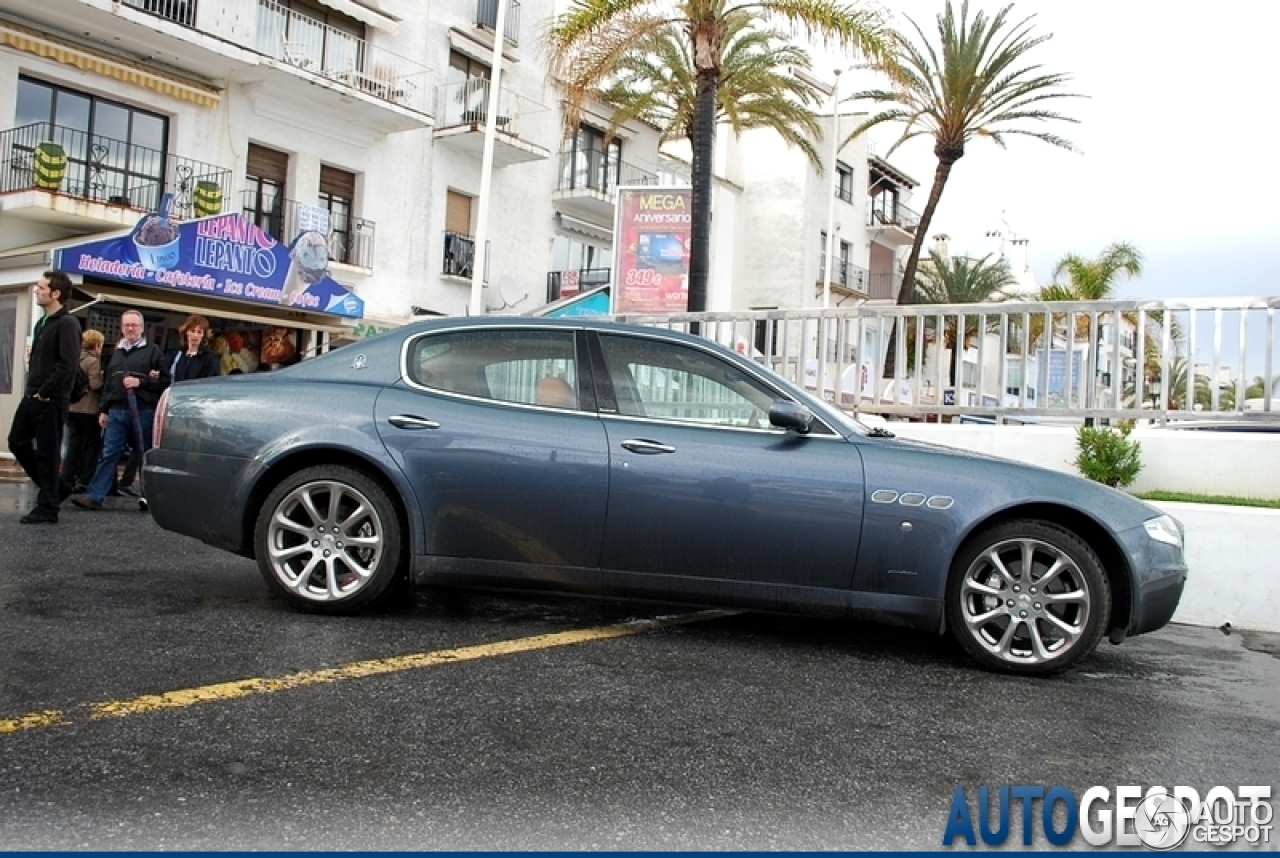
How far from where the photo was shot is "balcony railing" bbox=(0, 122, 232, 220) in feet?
52.6

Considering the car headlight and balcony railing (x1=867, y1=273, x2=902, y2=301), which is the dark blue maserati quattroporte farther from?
balcony railing (x1=867, y1=273, x2=902, y2=301)

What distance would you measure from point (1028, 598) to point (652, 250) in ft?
39.2

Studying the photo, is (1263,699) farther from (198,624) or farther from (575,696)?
(198,624)

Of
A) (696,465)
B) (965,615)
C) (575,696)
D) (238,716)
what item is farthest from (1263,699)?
(238,716)

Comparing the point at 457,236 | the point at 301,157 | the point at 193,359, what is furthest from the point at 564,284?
the point at 193,359

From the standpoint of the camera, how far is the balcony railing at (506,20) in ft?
81.0

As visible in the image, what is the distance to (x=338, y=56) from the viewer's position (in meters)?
21.2

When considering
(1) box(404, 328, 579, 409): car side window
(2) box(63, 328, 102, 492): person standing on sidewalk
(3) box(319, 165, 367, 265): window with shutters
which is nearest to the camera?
(1) box(404, 328, 579, 409): car side window

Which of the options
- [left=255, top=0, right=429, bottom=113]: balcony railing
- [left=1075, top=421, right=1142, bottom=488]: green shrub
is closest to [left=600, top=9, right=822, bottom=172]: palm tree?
[left=255, top=0, right=429, bottom=113]: balcony railing

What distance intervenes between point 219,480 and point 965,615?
3.44 meters

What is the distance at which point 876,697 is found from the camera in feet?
13.1

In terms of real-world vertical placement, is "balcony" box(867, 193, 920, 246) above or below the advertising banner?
above

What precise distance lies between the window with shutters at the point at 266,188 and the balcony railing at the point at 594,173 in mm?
8348

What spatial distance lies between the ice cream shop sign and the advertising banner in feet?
18.8
